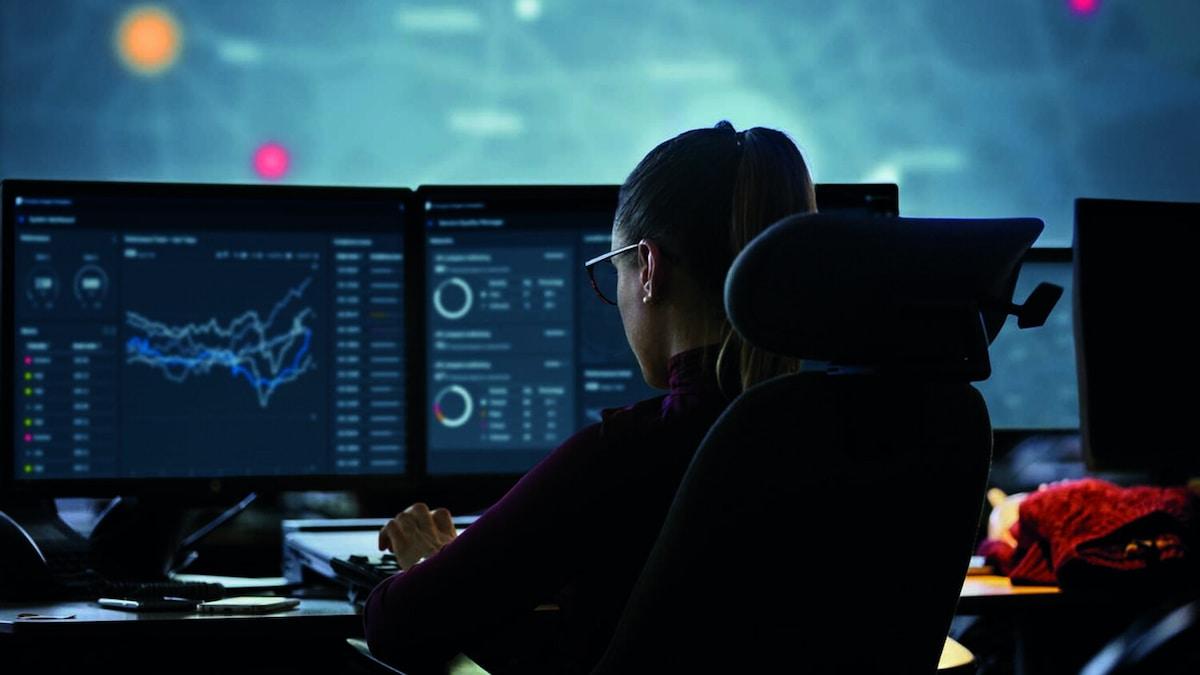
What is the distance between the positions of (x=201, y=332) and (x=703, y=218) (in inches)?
32.3

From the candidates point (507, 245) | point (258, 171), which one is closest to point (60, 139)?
point (258, 171)

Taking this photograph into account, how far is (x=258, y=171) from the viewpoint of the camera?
2.09 metres

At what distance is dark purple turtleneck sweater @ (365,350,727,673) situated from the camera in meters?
0.99

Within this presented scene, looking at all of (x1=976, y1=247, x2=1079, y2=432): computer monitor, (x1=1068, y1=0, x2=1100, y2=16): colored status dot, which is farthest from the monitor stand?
(x1=1068, y1=0, x2=1100, y2=16): colored status dot

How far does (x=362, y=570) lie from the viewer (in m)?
1.42

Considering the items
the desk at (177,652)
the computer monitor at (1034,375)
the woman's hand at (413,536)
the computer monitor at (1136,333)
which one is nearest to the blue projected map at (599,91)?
the computer monitor at (1034,375)

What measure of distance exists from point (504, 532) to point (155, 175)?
1280mm

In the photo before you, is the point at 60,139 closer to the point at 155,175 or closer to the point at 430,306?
the point at 155,175

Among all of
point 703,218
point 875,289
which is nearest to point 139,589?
point 703,218

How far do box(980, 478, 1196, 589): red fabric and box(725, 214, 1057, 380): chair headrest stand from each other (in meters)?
0.73

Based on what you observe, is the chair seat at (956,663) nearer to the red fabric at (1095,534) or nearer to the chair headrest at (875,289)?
the red fabric at (1095,534)

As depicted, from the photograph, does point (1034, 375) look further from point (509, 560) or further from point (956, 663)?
point (509, 560)

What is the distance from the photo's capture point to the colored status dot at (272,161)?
2.10 meters

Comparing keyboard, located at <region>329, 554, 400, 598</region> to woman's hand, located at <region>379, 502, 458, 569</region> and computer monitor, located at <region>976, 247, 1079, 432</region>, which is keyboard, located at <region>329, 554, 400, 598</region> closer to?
woman's hand, located at <region>379, 502, 458, 569</region>
